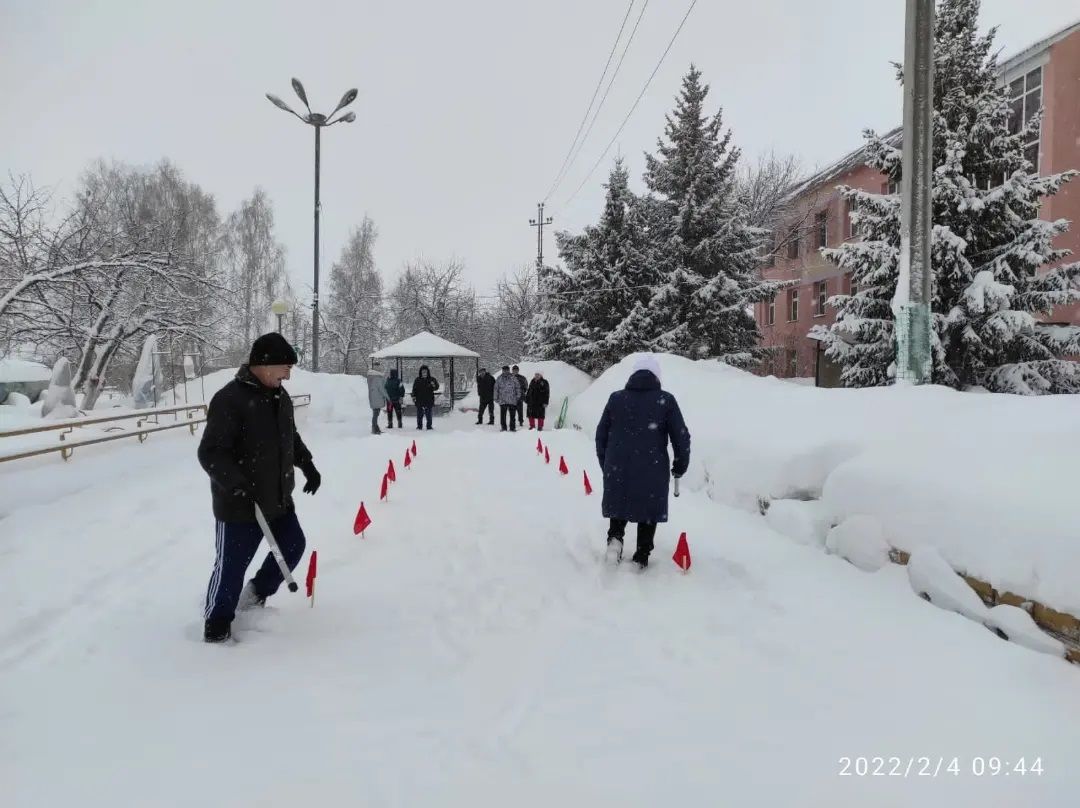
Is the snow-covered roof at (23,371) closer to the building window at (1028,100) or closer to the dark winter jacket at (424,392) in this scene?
the dark winter jacket at (424,392)

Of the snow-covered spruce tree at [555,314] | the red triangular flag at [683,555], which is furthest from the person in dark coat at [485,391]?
the red triangular flag at [683,555]

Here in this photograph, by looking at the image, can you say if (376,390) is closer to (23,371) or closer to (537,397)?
(537,397)

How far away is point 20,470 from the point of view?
8.80 meters

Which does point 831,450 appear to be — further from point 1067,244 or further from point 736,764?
point 1067,244

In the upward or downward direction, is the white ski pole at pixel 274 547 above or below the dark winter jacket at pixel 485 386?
below

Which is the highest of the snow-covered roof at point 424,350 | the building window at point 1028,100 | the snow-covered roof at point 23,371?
the building window at point 1028,100

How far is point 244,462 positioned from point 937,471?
4372 mm

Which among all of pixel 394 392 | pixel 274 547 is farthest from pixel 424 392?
pixel 274 547

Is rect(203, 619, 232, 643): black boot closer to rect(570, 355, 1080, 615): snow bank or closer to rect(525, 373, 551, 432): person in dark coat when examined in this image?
rect(570, 355, 1080, 615): snow bank

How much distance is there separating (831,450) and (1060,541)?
2311 mm

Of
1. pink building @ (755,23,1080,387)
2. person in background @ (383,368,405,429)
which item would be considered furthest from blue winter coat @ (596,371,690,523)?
pink building @ (755,23,1080,387)

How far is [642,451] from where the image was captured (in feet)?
16.6

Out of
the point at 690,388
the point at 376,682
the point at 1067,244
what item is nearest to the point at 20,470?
the point at 376,682

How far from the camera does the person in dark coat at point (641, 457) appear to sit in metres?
5.03
